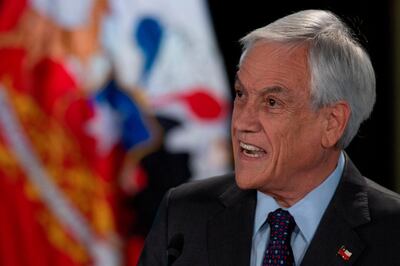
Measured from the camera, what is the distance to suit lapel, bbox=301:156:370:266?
1.88 m

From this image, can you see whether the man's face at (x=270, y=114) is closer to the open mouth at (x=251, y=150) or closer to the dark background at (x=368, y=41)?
the open mouth at (x=251, y=150)

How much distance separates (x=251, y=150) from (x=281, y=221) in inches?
7.0

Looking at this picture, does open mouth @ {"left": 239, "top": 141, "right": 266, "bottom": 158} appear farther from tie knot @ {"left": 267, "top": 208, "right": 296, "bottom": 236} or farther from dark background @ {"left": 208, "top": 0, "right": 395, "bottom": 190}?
dark background @ {"left": 208, "top": 0, "right": 395, "bottom": 190}

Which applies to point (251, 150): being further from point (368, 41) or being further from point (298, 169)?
point (368, 41)

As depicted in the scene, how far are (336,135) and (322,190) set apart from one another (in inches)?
5.2

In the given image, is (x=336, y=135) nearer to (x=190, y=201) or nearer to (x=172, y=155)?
(x=190, y=201)

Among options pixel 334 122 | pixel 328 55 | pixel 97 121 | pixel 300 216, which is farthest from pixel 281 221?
pixel 97 121

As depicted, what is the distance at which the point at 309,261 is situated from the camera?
1.88 metres

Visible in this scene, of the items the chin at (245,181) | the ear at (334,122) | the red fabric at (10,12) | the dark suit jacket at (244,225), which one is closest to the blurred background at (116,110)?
the red fabric at (10,12)

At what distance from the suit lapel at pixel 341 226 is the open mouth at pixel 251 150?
8.3 inches

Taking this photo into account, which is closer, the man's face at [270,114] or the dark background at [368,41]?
the man's face at [270,114]

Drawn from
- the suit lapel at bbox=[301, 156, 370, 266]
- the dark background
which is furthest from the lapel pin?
the dark background

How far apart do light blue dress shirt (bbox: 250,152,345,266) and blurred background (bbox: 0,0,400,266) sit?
1970mm

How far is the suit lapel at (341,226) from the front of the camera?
188 centimetres
